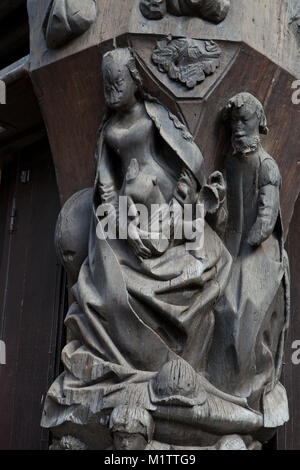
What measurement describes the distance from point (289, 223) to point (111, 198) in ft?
2.78

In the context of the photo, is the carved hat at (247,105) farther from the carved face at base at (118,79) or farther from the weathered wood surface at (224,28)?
the carved face at base at (118,79)

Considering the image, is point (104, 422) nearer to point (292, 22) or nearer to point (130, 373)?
point (130, 373)

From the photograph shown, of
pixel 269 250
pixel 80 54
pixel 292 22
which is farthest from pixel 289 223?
pixel 80 54

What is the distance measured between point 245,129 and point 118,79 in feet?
1.47

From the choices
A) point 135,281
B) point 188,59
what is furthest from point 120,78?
point 135,281

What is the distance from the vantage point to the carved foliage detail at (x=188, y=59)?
3.30 meters

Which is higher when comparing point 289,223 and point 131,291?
point 289,223

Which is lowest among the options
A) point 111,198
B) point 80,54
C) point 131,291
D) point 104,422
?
point 104,422

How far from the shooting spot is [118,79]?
10.8 ft

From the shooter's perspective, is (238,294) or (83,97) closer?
(238,294)

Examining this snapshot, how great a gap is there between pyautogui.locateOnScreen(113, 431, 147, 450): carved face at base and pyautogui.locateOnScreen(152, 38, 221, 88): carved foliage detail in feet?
3.77

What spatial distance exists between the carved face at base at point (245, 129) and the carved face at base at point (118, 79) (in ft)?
1.17

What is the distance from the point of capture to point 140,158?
332 cm

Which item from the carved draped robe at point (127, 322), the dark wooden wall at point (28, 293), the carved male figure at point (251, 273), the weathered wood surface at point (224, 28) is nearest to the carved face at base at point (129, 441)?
the carved draped robe at point (127, 322)
